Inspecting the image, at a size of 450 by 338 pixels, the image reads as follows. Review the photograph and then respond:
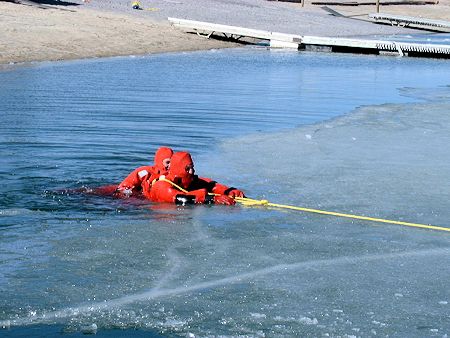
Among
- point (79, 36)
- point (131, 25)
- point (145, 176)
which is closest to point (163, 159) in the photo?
point (145, 176)

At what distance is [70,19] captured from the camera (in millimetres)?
33906

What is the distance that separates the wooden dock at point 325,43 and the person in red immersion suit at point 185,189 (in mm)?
25218

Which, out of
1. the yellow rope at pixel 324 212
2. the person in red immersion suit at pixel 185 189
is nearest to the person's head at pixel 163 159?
the person in red immersion suit at pixel 185 189

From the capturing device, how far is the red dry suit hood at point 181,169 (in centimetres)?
1043

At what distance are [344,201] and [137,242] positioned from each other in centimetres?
279

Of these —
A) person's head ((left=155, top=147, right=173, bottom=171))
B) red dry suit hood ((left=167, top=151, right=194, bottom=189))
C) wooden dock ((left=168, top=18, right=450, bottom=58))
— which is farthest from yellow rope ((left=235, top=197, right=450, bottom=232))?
wooden dock ((left=168, top=18, right=450, bottom=58))

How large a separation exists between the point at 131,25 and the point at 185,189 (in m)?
26.2

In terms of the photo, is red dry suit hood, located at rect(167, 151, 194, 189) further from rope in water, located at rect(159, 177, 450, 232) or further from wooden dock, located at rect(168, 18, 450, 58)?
wooden dock, located at rect(168, 18, 450, 58)

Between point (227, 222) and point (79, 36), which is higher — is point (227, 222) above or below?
below

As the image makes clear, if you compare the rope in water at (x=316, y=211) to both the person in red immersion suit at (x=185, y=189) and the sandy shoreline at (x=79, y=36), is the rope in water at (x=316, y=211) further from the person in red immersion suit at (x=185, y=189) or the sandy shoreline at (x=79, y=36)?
the sandy shoreline at (x=79, y=36)

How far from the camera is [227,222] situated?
394 inches

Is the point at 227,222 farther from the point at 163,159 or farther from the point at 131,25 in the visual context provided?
the point at 131,25

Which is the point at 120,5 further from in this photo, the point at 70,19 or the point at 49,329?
the point at 49,329

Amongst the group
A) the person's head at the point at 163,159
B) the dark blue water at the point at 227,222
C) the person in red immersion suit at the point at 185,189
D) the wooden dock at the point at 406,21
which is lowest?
the dark blue water at the point at 227,222
